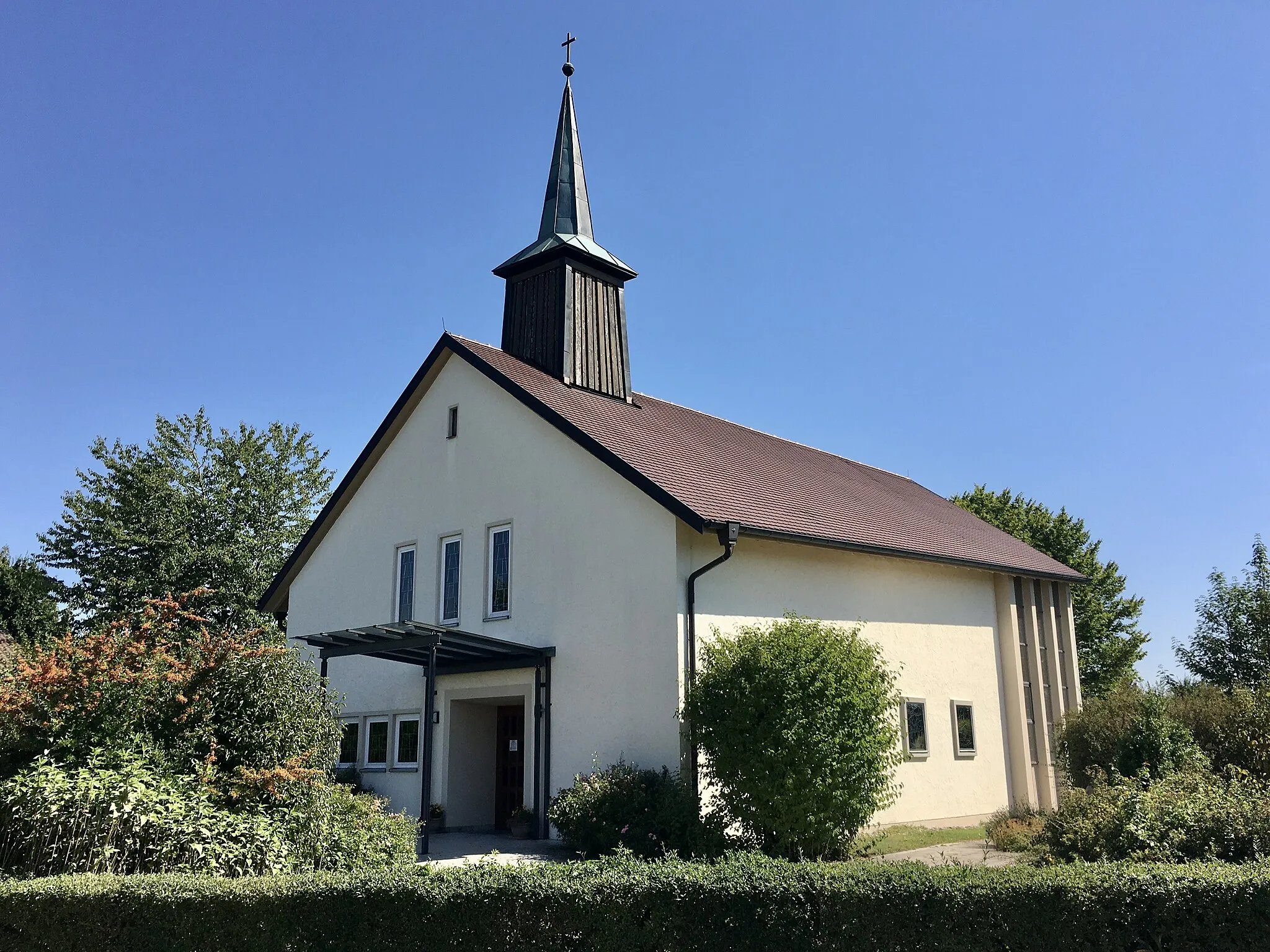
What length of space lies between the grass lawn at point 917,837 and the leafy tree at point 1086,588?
21778mm

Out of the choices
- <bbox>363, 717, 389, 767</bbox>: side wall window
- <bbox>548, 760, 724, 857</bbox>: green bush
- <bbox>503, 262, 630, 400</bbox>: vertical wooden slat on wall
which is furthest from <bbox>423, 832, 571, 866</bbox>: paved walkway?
<bbox>503, 262, 630, 400</bbox>: vertical wooden slat on wall

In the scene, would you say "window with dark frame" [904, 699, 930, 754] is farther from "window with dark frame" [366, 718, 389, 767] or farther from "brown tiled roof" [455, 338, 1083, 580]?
"window with dark frame" [366, 718, 389, 767]

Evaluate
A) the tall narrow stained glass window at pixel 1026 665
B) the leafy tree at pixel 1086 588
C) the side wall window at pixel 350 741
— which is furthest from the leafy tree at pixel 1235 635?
the side wall window at pixel 350 741

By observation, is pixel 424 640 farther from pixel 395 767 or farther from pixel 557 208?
pixel 557 208

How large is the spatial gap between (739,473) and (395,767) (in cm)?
848

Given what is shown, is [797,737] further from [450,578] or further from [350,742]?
[350,742]

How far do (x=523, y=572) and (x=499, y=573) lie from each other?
800 millimetres

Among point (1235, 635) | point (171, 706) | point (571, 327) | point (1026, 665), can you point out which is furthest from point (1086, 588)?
point (171, 706)

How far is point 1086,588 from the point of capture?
38.2 m

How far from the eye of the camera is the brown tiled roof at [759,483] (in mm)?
16750

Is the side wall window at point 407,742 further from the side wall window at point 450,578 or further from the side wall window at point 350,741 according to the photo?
the side wall window at point 450,578

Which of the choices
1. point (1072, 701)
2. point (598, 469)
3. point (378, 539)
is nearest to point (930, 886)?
point (598, 469)

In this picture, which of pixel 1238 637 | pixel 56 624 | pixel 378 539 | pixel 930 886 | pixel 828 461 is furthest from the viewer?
pixel 1238 637

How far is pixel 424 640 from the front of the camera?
50.5 feet
